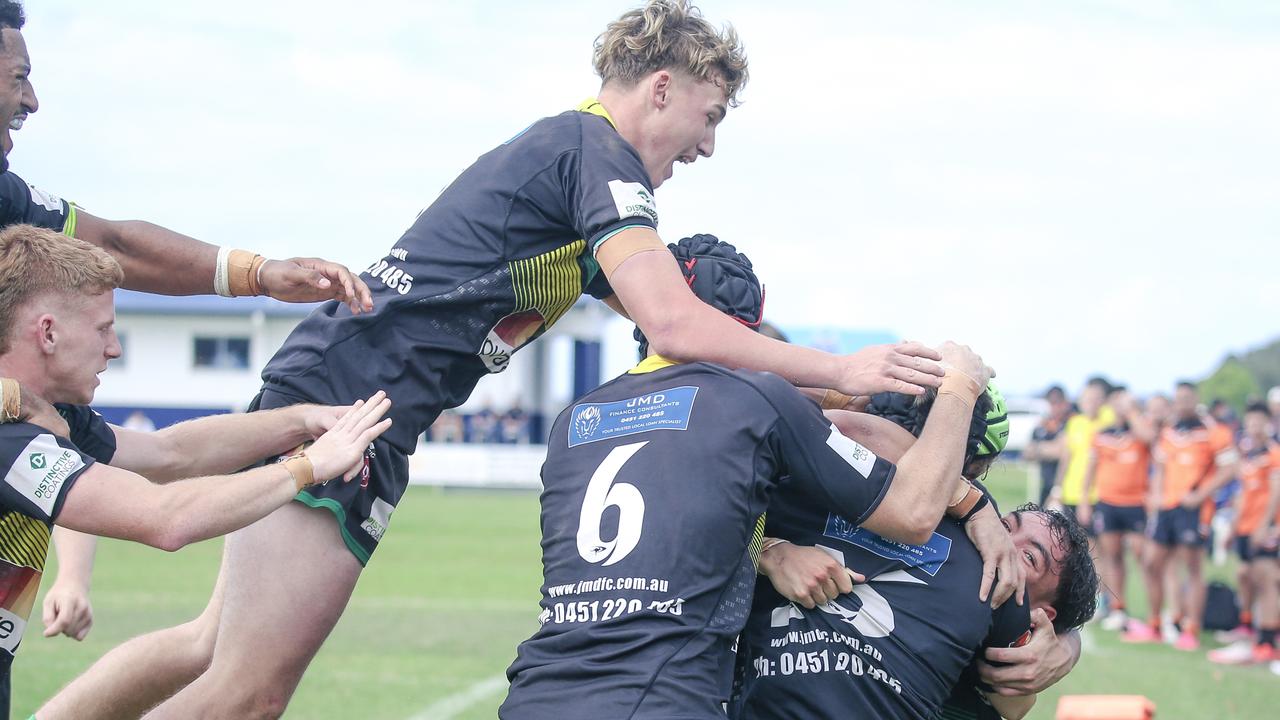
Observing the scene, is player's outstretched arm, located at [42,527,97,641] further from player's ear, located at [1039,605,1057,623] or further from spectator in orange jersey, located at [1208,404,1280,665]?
spectator in orange jersey, located at [1208,404,1280,665]

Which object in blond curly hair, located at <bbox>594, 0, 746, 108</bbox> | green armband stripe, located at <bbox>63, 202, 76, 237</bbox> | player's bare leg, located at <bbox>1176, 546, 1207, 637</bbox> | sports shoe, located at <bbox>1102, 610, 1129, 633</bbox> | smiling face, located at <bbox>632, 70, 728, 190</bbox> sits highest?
A: blond curly hair, located at <bbox>594, 0, 746, 108</bbox>

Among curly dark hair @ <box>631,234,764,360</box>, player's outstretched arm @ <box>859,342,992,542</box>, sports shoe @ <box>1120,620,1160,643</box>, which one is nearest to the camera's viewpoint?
player's outstretched arm @ <box>859,342,992,542</box>

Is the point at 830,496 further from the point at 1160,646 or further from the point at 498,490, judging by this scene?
the point at 498,490

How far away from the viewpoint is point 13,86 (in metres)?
3.55

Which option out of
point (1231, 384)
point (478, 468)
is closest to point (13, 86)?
point (478, 468)

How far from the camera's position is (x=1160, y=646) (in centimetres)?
1167

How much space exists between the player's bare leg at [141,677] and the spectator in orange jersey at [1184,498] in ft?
33.2

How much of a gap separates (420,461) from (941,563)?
2682cm

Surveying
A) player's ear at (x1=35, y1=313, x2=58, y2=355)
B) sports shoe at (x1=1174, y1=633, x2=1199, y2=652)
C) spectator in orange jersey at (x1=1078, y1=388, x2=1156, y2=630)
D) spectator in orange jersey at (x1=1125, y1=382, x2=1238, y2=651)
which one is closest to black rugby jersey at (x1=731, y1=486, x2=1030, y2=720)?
player's ear at (x1=35, y1=313, x2=58, y2=355)

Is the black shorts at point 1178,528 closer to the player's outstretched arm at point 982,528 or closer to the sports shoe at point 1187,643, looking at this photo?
the sports shoe at point 1187,643

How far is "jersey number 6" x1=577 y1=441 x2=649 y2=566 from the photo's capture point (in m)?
2.80

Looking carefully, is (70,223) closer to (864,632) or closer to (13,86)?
(13,86)

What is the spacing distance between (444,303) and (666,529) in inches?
49.9

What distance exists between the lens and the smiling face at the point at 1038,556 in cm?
359
